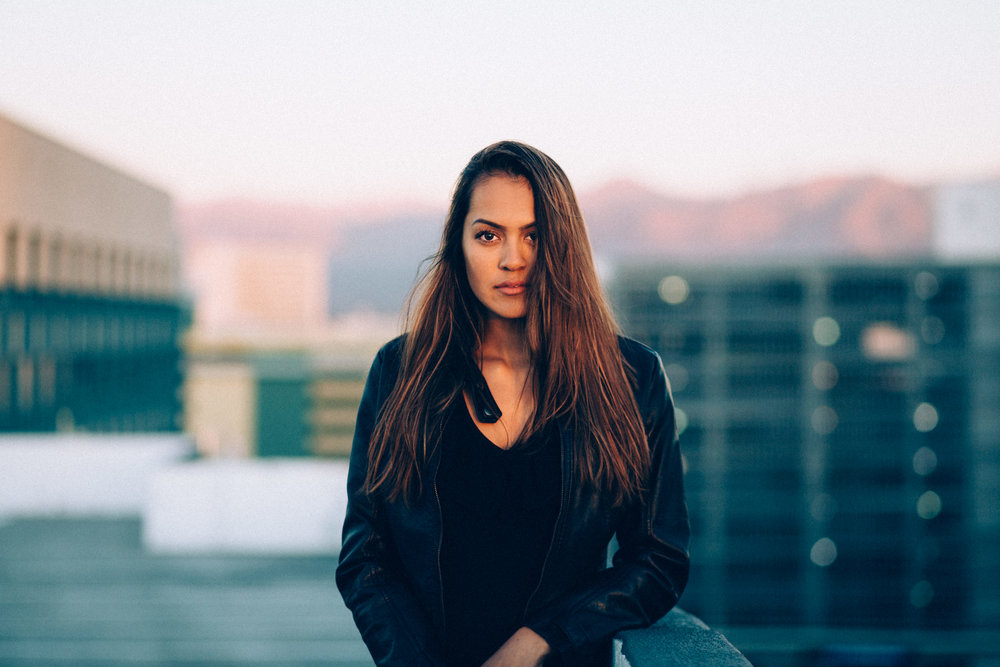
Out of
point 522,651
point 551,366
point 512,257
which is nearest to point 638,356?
point 551,366

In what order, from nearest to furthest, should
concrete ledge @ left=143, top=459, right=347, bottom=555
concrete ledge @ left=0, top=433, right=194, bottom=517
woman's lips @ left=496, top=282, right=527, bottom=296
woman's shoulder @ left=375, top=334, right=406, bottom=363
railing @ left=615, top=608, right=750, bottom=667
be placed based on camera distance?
railing @ left=615, top=608, right=750, bottom=667
woman's lips @ left=496, top=282, right=527, bottom=296
woman's shoulder @ left=375, top=334, right=406, bottom=363
concrete ledge @ left=143, top=459, right=347, bottom=555
concrete ledge @ left=0, top=433, right=194, bottom=517

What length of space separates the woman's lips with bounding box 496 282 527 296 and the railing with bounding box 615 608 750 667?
1.81ft

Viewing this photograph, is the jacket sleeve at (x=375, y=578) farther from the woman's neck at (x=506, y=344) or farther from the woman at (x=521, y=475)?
the woman's neck at (x=506, y=344)

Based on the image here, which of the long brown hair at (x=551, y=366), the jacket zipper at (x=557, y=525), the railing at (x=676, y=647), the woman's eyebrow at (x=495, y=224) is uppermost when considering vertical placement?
the woman's eyebrow at (x=495, y=224)

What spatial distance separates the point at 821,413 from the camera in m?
60.1

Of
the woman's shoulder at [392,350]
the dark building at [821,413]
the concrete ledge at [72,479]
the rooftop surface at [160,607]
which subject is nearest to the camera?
the woman's shoulder at [392,350]

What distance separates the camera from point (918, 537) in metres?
60.9

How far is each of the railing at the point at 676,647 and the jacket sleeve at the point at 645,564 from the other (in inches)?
1.3

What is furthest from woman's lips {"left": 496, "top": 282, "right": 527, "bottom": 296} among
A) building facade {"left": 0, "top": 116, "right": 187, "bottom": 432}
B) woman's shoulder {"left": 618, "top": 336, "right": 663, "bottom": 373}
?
building facade {"left": 0, "top": 116, "right": 187, "bottom": 432}

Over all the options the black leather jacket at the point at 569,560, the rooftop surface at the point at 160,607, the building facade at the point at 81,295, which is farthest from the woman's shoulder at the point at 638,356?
the building facade at the point at 81,295

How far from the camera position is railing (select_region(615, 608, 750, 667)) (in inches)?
39.6

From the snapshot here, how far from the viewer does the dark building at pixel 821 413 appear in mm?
58688

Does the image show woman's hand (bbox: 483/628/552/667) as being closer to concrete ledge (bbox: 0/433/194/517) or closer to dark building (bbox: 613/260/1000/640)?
concrete ledge (bbox: 0/433/194/517)

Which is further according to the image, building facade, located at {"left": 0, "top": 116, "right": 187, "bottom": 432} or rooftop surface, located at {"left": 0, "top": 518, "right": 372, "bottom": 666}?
building facade, located at {"left": 0, "top": 116, "right": 187, "bottom": 432}
